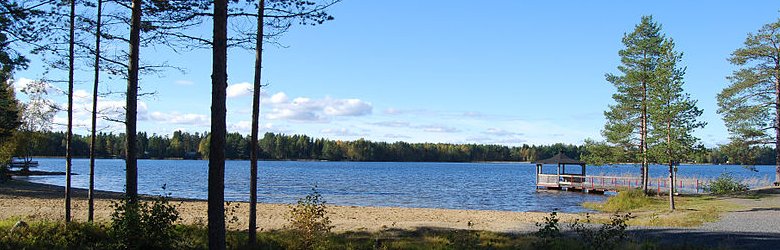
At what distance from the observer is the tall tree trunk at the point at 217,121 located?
8023mm

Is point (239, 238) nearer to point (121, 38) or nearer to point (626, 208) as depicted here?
point (121, 38)

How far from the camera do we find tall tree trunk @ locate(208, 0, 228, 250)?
8.02 meters

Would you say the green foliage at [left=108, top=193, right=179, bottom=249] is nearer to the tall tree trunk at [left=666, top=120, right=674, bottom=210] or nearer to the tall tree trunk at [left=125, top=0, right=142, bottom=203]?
the tall tree trunk at [left=125, top=0, right=142, bottom=203]

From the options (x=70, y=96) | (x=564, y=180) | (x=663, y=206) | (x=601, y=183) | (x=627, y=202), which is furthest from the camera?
(x=564, y=180)

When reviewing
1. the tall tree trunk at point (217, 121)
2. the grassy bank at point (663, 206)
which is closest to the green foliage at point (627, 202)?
the grassy bank at point (663, 206)

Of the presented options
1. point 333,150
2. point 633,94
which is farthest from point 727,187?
point 333,150

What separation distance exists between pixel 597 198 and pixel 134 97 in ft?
96.0

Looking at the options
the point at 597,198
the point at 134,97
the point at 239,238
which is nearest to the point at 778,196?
the point at 597,198

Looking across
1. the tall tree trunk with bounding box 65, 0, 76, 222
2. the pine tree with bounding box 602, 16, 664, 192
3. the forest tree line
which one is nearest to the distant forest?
the forest tree line

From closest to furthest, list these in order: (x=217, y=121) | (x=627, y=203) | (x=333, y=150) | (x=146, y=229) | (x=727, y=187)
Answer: (x=217, y=121) → (x=146, y=229) → (x=627, y=203) → (x=727, y=187) → (x=333, y=150)

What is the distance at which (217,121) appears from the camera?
26.3 ft

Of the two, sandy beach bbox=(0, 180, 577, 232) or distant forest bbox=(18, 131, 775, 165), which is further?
distant forest bbox=(18, 131, 775, 165)

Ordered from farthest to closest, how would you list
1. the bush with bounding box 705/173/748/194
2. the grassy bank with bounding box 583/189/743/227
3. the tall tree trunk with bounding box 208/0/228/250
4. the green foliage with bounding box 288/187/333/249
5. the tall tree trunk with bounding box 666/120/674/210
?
the bush with bounding box 705/173/748/194 → the tall tree trunk with bounding box 666/120/674/210 → the grassy bank with bounding box 583/189/743/227 → the green foliage with bounding box 288/187/333/249 → the tall tree trunk with bounding box 208/0/228/250

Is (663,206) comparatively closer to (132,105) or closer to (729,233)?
(729,233)
